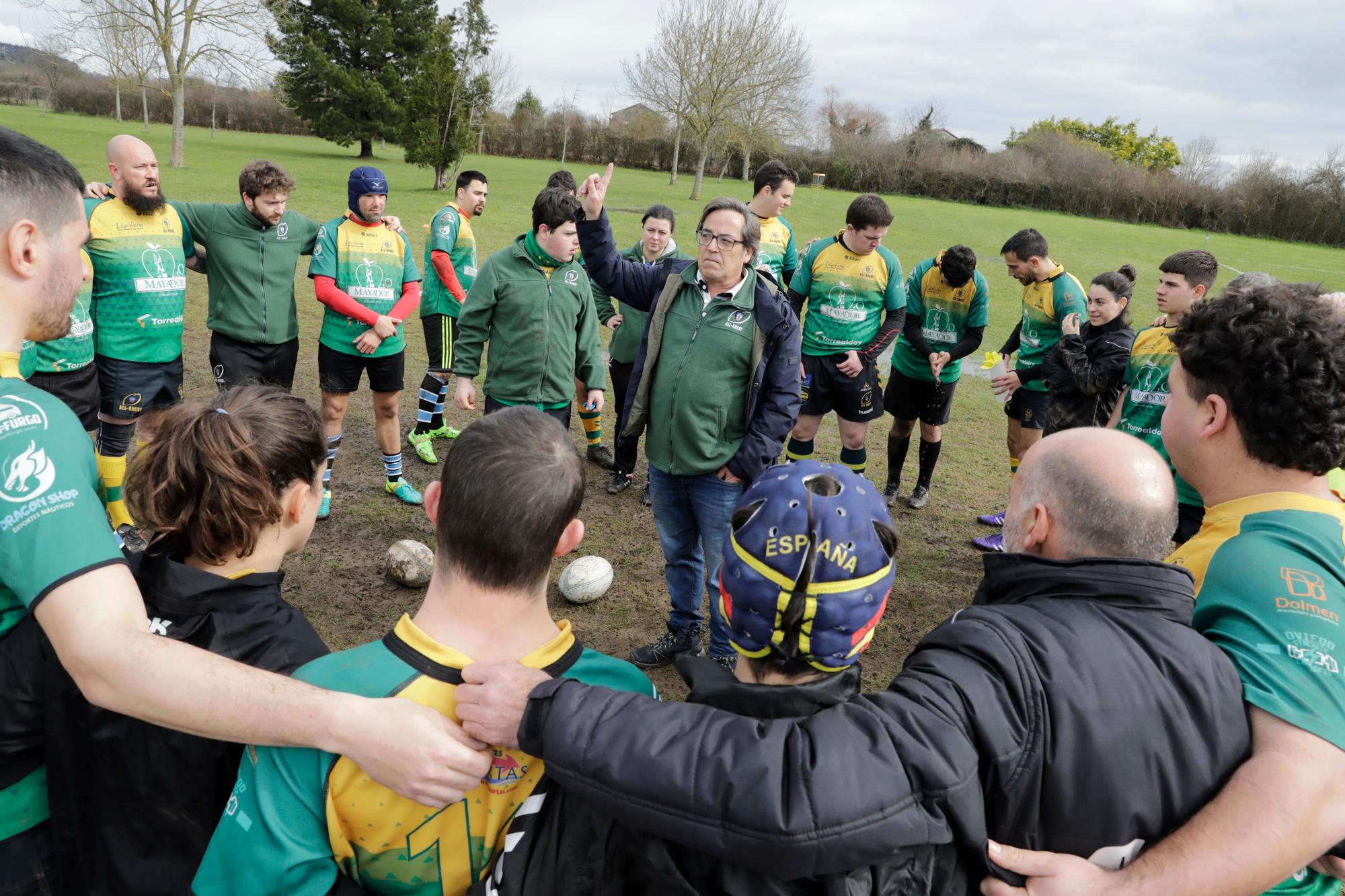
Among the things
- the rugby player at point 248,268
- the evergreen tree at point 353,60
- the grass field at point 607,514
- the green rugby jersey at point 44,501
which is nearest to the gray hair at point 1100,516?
the green rugby jersey at point 44,501

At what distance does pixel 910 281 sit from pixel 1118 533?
5872 mm

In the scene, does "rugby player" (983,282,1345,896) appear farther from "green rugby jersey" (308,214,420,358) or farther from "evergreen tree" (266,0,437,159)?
"evergreen tree" (266,0,437,159)

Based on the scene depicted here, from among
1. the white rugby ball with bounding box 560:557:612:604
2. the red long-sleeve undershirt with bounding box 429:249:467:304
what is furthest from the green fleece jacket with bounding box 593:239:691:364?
the white rugby ball with bounding box 560:557:612:604

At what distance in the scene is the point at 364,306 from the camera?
5805 millimetres

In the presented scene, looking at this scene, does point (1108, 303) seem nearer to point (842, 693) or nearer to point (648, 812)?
point (842, 693)

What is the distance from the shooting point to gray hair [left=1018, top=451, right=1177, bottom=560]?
166 centimetres

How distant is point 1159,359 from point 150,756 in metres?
5.18

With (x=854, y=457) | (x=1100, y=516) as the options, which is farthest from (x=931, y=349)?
(x=1100, y=516)

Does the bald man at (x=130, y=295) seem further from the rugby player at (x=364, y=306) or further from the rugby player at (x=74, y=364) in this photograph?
the rugby player at (x=364, y=306)

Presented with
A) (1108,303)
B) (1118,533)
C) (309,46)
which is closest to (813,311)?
(1108,303)

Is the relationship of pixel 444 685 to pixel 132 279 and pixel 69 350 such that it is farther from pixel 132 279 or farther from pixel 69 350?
pixel 132 279

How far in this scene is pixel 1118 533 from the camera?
1665 mm

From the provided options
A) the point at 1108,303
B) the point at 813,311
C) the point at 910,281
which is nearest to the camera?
the point at 1108,303

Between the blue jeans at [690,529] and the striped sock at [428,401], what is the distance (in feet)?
11.5
